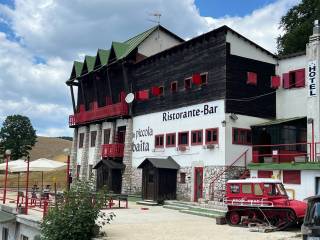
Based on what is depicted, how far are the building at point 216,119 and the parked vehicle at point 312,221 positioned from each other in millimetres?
12938

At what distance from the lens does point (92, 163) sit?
140 feet

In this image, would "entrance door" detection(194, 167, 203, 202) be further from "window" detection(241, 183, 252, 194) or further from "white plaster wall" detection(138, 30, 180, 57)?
"white plaster wall" detection(138, 30, 180, 57)

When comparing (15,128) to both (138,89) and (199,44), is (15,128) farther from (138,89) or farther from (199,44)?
(199,44)

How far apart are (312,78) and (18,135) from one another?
81918 mm

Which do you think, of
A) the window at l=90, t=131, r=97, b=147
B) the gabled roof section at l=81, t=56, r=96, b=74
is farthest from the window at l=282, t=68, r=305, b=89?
the gabled roof section at l=81, t=56, r=96, b=74

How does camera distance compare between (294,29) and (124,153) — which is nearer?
(124,153)

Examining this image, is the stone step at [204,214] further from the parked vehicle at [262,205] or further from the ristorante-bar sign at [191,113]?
the ristorante-bar sign at [191,113]

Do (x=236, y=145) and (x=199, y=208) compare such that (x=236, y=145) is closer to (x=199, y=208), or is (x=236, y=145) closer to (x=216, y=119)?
(x=216, y=119)

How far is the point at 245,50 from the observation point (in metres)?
29.8

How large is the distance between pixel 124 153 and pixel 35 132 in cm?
6998

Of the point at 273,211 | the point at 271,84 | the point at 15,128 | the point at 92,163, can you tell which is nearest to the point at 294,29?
the point at 271,84

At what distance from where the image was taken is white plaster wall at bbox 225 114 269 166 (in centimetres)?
2805

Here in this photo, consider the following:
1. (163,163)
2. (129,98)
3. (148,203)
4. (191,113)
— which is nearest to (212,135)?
(191,113)

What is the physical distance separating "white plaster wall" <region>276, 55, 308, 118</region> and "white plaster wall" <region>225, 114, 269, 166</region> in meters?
2.04
